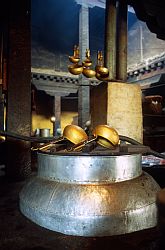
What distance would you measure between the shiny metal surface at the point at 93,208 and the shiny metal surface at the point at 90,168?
0.16ft

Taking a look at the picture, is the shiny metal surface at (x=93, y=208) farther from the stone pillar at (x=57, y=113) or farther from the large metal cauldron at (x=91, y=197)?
the stone pillar at (x=57, y=113)

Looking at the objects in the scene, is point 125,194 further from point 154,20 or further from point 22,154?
point 154,20

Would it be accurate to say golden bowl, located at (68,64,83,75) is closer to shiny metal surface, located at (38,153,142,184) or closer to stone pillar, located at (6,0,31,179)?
stone pillar, located at (6,0,31,179)

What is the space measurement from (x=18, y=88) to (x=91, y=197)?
214 cm

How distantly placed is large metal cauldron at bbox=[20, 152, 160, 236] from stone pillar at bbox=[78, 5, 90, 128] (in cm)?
1015

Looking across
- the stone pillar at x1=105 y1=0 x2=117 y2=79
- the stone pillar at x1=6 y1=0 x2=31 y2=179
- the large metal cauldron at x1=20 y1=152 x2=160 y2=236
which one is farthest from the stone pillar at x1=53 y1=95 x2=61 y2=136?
the large metal cauldron at x1=20 y1=152 x2=160 y2=236

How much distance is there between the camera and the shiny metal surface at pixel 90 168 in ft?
5.56

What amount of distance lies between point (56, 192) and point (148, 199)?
0.75m

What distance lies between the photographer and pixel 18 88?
315 cm

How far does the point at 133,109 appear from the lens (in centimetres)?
423

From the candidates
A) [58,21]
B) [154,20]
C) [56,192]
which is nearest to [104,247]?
[56,192]

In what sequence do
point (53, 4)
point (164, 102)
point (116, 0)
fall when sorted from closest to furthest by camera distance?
point (116, 0) → point (164, 102) → point (53, 4)

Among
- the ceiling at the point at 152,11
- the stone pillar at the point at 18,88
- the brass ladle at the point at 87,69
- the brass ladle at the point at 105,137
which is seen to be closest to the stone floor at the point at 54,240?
the brass ladle at the point at 105,137

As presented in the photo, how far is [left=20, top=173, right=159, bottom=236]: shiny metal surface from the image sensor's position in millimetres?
1565
